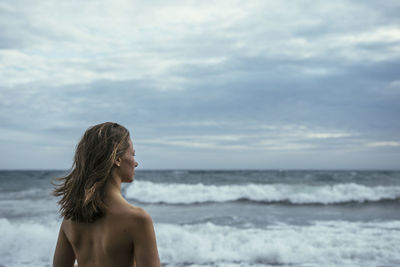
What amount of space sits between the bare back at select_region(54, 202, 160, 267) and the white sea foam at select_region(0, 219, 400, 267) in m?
5.42

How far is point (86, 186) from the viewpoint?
57.6 inches

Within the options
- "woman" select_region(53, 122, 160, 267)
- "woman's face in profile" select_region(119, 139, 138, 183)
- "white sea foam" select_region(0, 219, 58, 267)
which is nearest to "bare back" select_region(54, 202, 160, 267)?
"woman" select_region(53, 122, 160, 267)

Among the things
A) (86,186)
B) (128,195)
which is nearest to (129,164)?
(86,186)

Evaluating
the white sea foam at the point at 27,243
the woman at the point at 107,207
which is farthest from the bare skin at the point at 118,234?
the white sea foam at the point at 27,243

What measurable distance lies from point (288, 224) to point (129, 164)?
952cm

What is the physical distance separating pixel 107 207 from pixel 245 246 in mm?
6278

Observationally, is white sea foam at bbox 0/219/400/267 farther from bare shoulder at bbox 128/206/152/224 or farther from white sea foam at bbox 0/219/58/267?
bare shoulder at bbox 128/206/152/224

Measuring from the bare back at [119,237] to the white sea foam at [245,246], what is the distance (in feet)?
17.8

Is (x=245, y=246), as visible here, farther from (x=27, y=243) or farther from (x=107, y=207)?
(x=107, y=207)

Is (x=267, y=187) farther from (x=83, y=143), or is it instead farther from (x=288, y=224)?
(x=83, y=143)

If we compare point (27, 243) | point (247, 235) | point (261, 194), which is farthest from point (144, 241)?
point (261, 194)

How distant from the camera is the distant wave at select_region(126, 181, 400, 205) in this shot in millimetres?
17594

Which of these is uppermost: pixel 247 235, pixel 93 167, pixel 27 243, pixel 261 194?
pixel 93 167

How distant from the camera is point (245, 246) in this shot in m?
7.34
